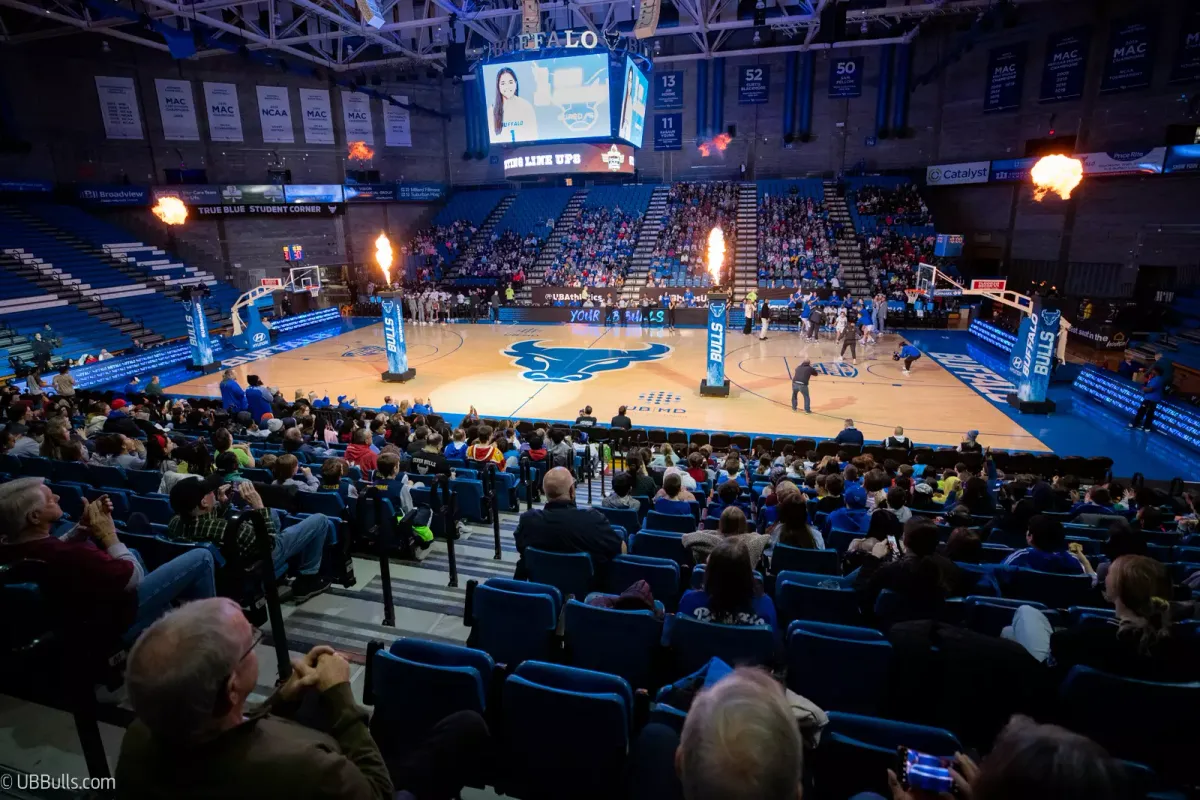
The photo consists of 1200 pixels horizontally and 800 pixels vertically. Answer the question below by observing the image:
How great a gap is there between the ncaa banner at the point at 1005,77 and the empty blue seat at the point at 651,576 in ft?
102

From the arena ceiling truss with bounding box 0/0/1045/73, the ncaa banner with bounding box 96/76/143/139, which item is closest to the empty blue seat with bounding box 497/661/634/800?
the arena ceiling truss with bounding box 0/0/1045/73

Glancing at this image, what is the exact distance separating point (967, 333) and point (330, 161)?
103 ft

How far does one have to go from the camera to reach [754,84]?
32.4 metres

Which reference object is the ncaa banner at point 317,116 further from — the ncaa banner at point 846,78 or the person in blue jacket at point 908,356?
the person in blue jacket at point 908,356

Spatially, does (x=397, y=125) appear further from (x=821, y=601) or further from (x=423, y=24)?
(x=821, y=601)

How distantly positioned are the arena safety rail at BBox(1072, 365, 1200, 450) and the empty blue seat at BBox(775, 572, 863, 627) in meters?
12.9

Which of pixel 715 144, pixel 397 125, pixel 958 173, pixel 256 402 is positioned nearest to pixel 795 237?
pixel 958 173

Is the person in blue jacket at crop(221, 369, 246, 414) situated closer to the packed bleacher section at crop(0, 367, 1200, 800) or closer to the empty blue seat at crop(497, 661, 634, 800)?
the packed bleacher section at crop(0, 367, 1200, 800)

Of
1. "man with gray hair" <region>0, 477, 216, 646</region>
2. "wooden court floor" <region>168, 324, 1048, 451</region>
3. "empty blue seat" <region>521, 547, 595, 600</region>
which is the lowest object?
"wooden court floor" <region>168, 324, 1048, 451</region>

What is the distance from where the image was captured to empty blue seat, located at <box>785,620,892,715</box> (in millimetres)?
3139

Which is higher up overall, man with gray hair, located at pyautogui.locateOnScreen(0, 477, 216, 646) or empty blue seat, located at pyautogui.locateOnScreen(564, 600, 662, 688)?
man with gray hair, located at pyautogui.locateOnScreen(0, 477, 216, 646)

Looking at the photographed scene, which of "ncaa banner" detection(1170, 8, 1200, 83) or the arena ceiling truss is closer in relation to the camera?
"ncaa banner" detection(1170, 8, 1200, 83)

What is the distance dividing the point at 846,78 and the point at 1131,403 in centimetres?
2293

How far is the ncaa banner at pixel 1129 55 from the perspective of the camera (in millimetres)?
21766
